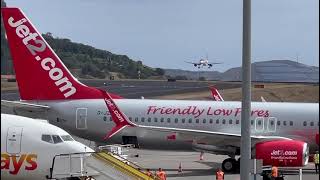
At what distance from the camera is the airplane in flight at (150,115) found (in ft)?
95.9

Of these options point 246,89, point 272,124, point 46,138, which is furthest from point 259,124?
point 246,89

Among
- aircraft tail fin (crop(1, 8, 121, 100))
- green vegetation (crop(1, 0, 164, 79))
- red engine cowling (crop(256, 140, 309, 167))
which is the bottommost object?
red engine cowling (crop(256, 140, 309, 167))

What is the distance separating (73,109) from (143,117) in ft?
11.7

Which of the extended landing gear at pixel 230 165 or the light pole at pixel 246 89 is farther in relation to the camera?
the extended landing gear at pixel 230 165

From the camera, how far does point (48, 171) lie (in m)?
17.2

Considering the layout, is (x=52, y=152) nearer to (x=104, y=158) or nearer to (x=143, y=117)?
(x=104, y=158)

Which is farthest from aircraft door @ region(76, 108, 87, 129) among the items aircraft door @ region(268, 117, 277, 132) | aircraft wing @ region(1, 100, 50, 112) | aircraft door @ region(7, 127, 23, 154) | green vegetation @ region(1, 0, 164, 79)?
green vegetation @ region(1, 0, 164, 79)

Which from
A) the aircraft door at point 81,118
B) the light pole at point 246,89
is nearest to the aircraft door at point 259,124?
the aircraft door at point 81,118

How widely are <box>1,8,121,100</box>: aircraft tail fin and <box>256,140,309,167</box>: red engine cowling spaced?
9.30 metres

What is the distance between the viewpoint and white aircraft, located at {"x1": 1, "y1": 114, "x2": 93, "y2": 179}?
16984 mm

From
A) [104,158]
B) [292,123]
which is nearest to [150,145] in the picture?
[292,123]

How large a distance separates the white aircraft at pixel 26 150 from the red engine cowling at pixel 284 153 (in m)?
12.8

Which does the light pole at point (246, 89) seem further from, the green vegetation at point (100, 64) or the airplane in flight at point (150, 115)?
the green vegetation at point (100, 64)

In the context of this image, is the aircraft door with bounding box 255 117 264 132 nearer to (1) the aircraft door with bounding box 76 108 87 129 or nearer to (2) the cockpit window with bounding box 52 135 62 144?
(1) the aircraft door with bounding box 76 108 87 129
